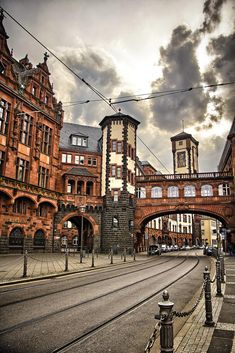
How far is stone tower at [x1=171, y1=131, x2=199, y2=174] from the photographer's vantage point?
271 ft

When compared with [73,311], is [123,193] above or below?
above

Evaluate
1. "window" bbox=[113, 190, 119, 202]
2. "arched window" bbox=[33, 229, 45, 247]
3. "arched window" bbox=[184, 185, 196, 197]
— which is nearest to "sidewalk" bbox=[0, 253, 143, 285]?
"arched window" bbox=[33, 229, 45, 247]

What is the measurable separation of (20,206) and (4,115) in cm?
956

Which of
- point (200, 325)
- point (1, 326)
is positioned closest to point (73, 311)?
point (1, 326)

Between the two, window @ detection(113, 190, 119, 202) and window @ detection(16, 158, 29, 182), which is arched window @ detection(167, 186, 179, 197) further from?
window @ detection(16, 158, 29, 182)

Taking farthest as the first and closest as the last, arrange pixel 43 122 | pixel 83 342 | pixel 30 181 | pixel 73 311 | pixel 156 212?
pixel 156 212, pixel 43 122, pixel 30 181, pixel 73 311, pixel 83 342

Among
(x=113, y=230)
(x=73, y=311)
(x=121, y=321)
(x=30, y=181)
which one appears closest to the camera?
(x=121, y=321)

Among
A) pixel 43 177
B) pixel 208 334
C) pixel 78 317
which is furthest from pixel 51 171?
pixel 208 334

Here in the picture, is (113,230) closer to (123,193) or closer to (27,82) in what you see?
(123,193)

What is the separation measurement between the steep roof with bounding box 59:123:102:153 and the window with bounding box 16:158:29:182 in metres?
10.5

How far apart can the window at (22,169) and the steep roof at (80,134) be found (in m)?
10.5

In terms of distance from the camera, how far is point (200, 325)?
604 cm

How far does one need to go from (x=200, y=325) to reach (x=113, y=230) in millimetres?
32664

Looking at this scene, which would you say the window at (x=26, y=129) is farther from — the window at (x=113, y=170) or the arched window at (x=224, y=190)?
the arched window at (x=224, y=190)
